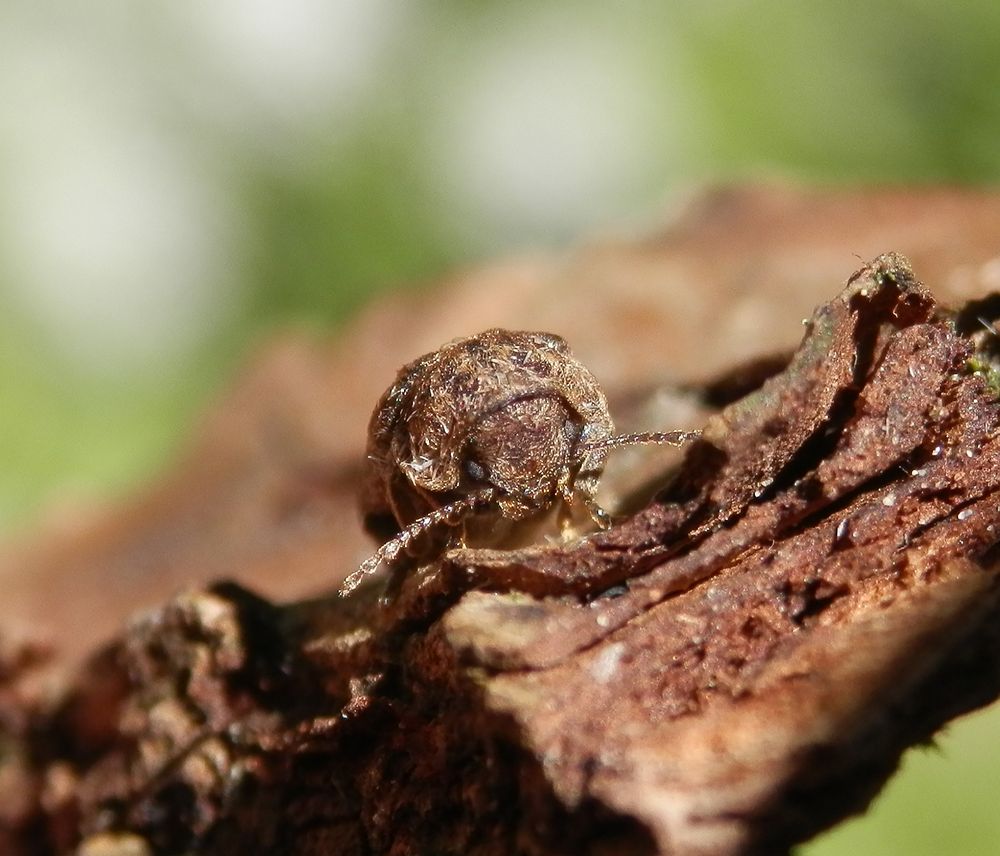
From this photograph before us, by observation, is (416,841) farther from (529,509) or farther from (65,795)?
(65,795)

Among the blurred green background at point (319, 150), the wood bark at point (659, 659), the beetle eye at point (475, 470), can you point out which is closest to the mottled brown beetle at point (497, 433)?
the beetle eye at point (475, 470)

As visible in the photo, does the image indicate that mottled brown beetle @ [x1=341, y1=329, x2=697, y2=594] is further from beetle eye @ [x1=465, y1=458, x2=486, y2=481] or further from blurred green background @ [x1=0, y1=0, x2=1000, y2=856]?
blurred green background @ [x1=0, y1=0, x2=1000, y2=856]

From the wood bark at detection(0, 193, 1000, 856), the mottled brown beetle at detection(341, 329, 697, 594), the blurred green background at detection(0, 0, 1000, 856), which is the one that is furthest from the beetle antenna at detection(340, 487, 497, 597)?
the blurred green background at detection(0, 0, 1000, 856)

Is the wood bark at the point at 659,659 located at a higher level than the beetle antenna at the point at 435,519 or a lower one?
lower

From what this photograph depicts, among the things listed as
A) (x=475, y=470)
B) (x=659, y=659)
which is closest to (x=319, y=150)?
(x=475, y=470)

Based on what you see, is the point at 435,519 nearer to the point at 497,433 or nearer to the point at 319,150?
the point at 497,433

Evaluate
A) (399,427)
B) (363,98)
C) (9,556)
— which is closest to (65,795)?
(399,427)

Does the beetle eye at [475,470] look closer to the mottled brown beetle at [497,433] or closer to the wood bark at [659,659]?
the mottled brown beetle at [497,433]
